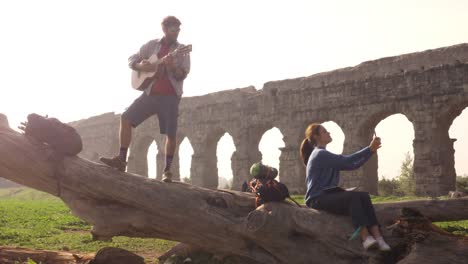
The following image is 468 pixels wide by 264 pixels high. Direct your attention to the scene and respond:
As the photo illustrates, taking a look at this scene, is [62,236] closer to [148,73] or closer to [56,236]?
[56,236]

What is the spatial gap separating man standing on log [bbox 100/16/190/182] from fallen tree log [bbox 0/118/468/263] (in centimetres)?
38

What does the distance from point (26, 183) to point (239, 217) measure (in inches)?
97.9

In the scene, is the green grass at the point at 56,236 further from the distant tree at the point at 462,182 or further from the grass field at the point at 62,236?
the distant tree at the point at 462,182

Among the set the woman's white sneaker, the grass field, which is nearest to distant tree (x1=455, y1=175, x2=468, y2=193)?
the grass field

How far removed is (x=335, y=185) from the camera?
5230 mm

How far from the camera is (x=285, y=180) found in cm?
2034

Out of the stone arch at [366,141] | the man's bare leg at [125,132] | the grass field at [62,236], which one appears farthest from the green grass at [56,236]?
the stone arch at [366,141]

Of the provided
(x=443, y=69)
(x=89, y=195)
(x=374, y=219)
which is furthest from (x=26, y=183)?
(x=443, y=69)

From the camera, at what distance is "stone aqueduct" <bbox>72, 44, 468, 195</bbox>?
54.0 ft

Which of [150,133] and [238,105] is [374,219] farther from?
[150,133]

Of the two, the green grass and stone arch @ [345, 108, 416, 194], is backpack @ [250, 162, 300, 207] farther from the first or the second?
stone arch @ [345, 108, 416, 194]

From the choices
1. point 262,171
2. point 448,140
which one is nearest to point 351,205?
point 262,171

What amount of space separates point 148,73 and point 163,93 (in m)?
0.30

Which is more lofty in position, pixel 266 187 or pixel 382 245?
pixel 266 187
